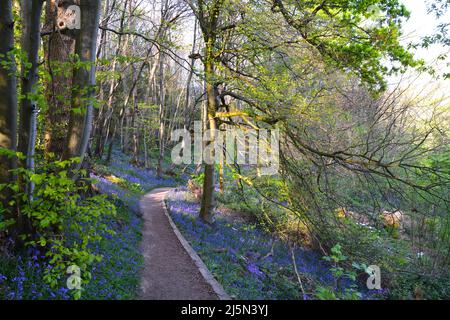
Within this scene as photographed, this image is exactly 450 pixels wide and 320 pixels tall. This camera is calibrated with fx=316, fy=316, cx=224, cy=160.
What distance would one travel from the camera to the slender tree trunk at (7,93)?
4.23 m

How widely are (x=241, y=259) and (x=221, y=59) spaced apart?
21.6 ft

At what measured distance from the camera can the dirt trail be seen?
242 inches

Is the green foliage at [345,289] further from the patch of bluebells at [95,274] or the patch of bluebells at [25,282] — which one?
the patch of bluebells at [25,282]

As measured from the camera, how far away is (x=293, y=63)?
32.5 feet

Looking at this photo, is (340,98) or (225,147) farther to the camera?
(225,147)

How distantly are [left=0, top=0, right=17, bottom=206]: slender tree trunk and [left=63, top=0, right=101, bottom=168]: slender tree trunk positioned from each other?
0.74 meters

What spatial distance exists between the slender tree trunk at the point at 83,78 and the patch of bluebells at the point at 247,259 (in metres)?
4.17

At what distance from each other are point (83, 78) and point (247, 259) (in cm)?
721

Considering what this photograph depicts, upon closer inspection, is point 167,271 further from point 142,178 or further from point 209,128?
point 142,178

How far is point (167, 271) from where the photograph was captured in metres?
7.29

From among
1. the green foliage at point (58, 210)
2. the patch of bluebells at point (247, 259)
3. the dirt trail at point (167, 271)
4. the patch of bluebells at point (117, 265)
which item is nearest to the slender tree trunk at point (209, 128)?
the patch of bluebells at point (247, 259)

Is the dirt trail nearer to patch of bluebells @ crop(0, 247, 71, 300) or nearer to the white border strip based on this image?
the white border strip
